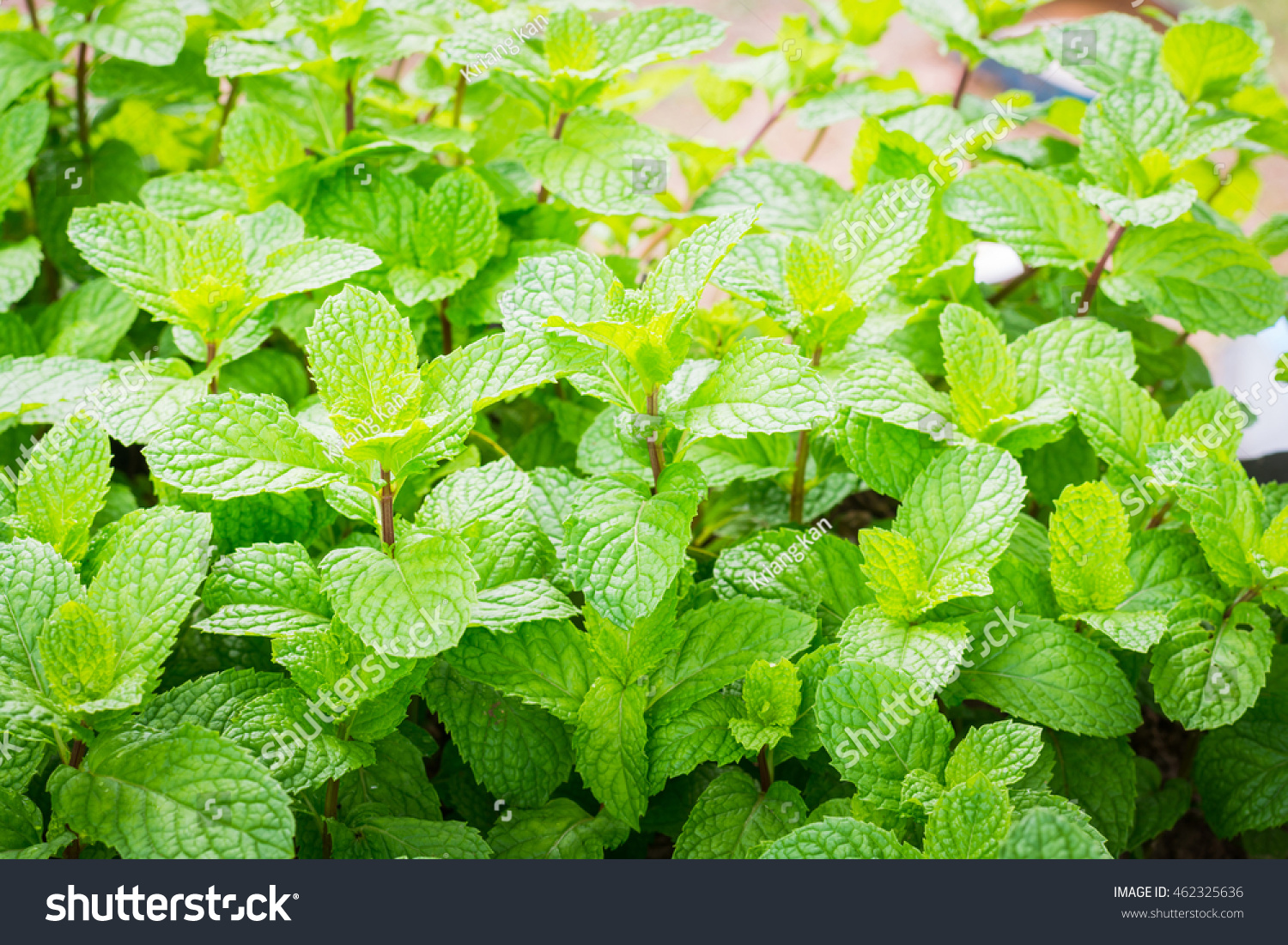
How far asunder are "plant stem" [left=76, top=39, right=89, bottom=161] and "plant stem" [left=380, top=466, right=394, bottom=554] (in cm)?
89

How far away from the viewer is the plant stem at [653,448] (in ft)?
2.77

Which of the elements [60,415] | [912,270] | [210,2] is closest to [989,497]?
[912,270]

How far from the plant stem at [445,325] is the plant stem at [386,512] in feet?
1.15

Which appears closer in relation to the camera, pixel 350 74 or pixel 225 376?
pixel 225 376

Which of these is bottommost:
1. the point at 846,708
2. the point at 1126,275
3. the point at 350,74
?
the point at 846,708

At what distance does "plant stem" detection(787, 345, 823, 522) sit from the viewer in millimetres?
1018

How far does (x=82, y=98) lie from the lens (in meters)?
1.36

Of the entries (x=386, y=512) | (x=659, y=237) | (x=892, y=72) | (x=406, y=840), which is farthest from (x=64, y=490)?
(x=892, y=72)

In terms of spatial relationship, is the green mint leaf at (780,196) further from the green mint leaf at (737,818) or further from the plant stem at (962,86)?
the green mint leaf at (737,818)

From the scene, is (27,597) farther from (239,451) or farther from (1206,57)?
(1206,57)

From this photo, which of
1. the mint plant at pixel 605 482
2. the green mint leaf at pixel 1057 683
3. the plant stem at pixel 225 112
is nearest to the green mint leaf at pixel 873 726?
the mint plant at pixel 605 482
